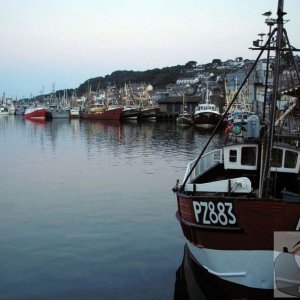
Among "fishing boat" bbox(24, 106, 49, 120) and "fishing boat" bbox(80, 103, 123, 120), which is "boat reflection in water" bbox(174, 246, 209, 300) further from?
"fishing boat" bbox(24, 106, 49, 120)

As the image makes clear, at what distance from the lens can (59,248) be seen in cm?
1634

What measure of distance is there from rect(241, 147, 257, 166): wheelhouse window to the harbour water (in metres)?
3.64

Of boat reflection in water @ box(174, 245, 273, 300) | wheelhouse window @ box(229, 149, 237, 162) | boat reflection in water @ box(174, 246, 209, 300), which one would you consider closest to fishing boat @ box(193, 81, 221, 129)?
wheelhouse window @ box(229, 149, 237, 162)

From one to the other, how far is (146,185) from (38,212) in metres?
7.97

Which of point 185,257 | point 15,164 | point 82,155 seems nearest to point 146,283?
point 185,257

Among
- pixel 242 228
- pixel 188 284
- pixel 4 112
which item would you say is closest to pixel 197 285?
pixel 188 284

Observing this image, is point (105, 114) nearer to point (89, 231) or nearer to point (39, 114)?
point (39, 114)

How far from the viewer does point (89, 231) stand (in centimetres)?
1831

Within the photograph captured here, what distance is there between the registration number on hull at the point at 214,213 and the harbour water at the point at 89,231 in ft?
7.96

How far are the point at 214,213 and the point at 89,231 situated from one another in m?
7.93

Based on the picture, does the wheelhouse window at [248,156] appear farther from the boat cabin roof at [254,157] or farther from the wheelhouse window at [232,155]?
the wheelhouse window at [232,155]

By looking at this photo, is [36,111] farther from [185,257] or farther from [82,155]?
[185,257]

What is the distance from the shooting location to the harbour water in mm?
13258

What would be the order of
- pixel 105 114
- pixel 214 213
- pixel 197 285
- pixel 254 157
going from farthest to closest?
1. pixel 105 114
2. pixel 254 157
3. pixel 197 285
4. pixel 214 213
